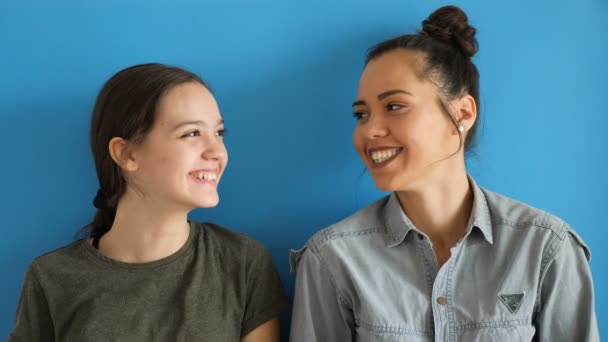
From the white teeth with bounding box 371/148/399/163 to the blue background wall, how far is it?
243 millimetres

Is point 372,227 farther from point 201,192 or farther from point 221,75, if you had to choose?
point 221,75

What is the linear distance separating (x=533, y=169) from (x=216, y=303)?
3.35 ft

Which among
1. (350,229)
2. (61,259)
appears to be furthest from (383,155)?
(61,259)

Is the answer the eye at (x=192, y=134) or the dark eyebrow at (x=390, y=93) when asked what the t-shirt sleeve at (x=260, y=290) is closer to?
the eye at (x=192, y=134)

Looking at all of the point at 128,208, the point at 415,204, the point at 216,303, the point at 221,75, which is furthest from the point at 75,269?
the point at 415,204

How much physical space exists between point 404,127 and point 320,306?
52 centimetres

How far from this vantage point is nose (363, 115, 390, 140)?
1294mm

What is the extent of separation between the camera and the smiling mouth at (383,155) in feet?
4.26

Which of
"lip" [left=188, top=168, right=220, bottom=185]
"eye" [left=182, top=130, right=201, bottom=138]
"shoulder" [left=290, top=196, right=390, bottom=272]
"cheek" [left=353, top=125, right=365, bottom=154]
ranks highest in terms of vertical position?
"eye" [left=182, top=130, right=201, bottom=138]

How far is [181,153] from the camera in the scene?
122 cm

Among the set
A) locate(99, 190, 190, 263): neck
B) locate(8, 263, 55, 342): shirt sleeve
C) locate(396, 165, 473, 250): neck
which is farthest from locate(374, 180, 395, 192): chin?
locate(8, 263, 55, 342): shirt sleeve

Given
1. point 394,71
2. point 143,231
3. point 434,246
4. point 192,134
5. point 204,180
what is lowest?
point 434,246

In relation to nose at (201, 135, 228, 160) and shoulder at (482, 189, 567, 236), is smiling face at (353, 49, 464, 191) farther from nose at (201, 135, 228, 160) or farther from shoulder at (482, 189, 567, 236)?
nose at (201, 135, 228, 160)

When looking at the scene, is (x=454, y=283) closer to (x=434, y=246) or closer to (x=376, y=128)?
(x=434, y=246)
